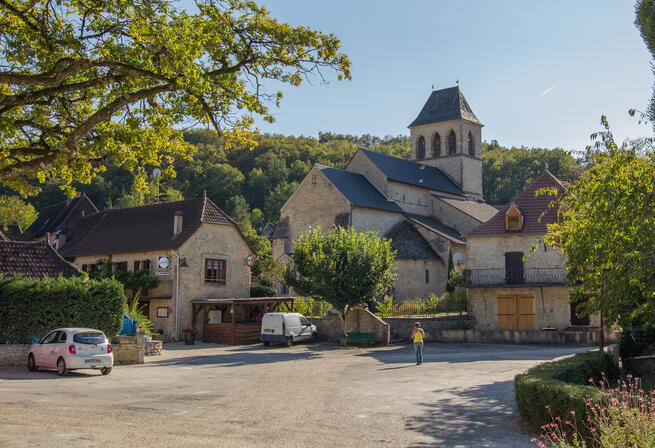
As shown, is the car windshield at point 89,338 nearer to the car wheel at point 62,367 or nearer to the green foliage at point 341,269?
the car wheel at point 62,367

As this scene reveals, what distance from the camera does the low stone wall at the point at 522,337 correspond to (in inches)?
1070

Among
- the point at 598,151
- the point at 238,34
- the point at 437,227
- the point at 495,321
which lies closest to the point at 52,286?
the point at 238,34

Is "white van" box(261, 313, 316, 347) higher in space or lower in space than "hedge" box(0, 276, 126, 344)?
lower

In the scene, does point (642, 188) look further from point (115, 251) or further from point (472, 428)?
point (115, 251)

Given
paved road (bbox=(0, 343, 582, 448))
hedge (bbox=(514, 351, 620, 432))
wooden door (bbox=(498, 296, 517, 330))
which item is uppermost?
wooden door (bbox=(498, 296, 517, 330))

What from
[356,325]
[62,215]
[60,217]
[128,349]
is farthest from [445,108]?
[128,349]

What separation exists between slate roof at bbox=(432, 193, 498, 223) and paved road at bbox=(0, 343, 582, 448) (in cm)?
2880

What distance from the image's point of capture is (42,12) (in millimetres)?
9953

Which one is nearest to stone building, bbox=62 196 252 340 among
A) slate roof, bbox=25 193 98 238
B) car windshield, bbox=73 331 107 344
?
slate roof, bbox=25 193 98 238

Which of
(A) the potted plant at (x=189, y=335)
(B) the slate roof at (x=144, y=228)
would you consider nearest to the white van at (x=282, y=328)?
(A) the potted plant at (x=189, y=335)

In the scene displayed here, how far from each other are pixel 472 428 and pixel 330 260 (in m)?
18.6

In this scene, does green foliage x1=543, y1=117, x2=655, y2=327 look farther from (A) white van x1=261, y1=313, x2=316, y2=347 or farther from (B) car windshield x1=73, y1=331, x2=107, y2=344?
(A) white van x1=261, y1=313, x2=316, y2=347

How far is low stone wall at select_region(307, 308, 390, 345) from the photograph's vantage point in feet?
98.5

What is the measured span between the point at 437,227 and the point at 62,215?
32.5 meters
